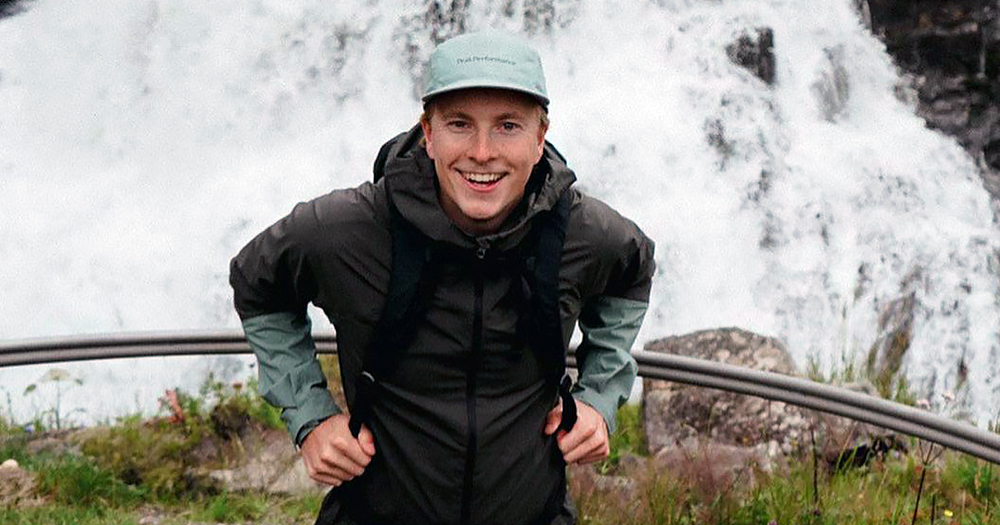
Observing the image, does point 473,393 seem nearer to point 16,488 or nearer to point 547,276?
point 547,276

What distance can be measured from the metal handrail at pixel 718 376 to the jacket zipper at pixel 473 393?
1.15 meters

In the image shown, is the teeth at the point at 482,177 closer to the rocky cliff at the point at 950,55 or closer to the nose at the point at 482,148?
the nose at the point at 482,148

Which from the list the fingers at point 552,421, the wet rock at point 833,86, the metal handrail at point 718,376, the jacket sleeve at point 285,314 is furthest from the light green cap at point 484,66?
the wet rock at point 833,86

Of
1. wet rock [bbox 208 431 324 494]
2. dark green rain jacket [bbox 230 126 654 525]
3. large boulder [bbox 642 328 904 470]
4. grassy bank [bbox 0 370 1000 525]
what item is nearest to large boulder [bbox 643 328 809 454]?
large boulder [bbox 642 328 904 470]

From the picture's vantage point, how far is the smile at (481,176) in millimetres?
2391

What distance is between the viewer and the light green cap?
2.29 metres

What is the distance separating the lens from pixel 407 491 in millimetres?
2533

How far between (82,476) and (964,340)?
25.1 ft

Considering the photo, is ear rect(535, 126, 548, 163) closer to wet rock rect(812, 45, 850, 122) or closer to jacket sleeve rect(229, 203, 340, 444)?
jacket sleeve rect(229, 203, 340, 444)

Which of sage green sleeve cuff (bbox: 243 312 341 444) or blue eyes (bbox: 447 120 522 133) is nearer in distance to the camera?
blue eyes (bbox: 447 120 522 133)

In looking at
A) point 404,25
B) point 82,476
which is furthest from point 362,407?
point 404,25

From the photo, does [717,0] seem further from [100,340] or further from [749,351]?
[100,340]

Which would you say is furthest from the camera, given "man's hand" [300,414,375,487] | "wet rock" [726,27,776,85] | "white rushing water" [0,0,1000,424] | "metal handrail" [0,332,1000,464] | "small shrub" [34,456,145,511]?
"wet rock" [726,27,776,85]

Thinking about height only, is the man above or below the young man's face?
below
